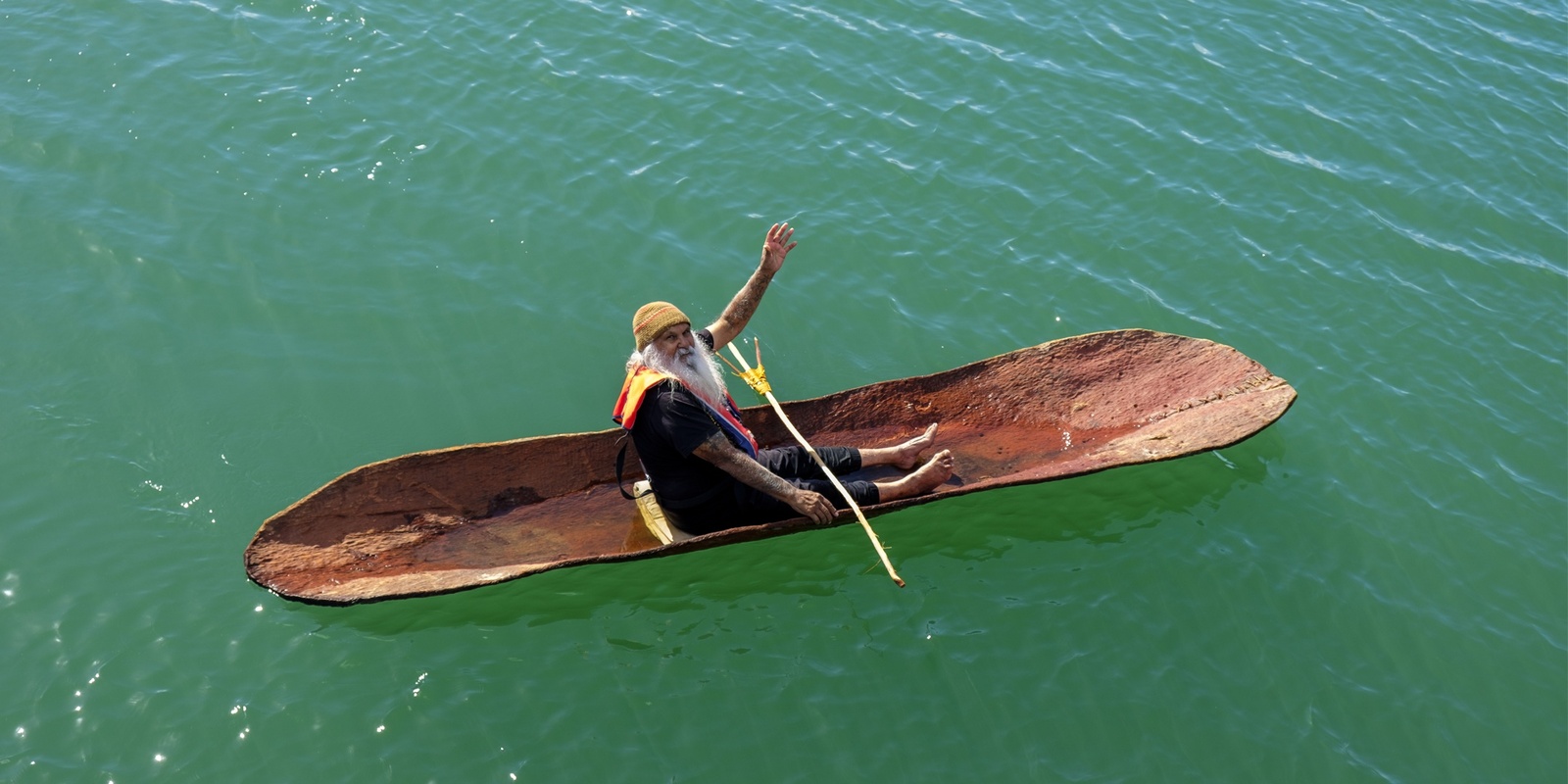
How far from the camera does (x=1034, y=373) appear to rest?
9.52 meters

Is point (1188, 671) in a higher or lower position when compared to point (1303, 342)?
lower

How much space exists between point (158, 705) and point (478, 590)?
1.94 metres

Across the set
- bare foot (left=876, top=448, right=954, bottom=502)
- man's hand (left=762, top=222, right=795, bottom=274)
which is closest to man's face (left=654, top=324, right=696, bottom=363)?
man's hand (left=762, top=222, right=795, bottom=274)

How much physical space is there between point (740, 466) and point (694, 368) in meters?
0.76

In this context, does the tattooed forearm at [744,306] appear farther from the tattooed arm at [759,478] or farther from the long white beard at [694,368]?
the tattooed arm at [759,478]

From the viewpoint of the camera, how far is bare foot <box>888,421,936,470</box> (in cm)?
874

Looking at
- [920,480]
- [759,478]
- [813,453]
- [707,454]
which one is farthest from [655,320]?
[920,480]

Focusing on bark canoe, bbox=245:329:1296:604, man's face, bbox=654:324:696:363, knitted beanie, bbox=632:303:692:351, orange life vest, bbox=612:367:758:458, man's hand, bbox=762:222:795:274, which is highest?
man's hand, bbox=762:222:795:274

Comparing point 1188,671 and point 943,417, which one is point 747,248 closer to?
point 943,417

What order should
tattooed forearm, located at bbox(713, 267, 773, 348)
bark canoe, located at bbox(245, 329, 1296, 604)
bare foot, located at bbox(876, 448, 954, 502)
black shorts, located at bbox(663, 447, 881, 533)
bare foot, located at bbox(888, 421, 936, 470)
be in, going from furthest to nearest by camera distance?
1. bare foot, located at bbox(888, 421, 936, 470)
2. tattooed forearm, located at bbox(713, 267, 773, 348)
3. bare foot, located at bbox(876, 448, 954, 502)
4. black shorts, located at bbox(663, 447, 881, 533)
5. bark canoe, located at bbox(245, 329, 1296, 604)

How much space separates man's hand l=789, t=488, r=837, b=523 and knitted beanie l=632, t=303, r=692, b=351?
141 cm

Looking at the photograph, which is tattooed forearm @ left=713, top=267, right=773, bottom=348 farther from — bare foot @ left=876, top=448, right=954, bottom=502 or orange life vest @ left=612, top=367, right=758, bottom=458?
bare foot @ left=876, top=448, right=954, bottom=502

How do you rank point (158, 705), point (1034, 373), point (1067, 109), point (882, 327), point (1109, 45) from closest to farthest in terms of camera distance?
point (158, 705) < point (1034, 373) < point (882, 327) < point (1067, 109) < point (1109, 45)

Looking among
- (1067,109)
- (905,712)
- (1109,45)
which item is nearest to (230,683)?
(905,712)
